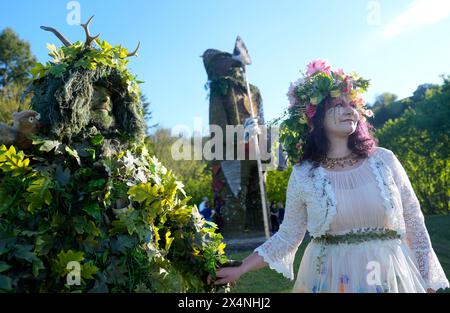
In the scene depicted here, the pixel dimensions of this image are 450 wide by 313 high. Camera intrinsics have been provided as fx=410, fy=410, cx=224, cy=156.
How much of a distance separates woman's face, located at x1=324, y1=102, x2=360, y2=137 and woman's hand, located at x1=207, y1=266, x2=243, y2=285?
0.99m

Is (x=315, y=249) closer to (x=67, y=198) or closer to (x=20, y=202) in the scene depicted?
(x=67, y=198)

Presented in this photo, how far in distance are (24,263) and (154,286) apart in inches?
25.8

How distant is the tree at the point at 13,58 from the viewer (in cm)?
2175

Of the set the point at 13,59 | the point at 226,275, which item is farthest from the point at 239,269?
the point at 13,59

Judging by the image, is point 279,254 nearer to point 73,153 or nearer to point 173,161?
point 73,153

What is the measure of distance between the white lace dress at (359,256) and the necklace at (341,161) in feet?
0.21

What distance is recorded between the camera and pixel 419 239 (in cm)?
221

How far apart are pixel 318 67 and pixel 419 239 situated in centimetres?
122

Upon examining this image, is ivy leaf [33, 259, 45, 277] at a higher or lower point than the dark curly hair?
lower

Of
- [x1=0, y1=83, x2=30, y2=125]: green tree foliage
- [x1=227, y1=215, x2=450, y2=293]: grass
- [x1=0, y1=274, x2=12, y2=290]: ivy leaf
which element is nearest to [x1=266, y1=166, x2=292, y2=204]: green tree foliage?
[x1=227, y1=215, x2=450, y2=293]: grass

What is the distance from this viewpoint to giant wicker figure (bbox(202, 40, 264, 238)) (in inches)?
372

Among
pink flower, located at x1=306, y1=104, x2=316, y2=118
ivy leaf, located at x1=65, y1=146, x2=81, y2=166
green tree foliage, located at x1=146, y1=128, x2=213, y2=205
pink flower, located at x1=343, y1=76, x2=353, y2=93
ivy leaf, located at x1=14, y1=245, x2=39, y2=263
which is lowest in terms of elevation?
ivy leaf, located at x1=14, y1=245, x2=39, y2=263

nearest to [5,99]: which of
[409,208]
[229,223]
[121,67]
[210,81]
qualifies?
[210,81]

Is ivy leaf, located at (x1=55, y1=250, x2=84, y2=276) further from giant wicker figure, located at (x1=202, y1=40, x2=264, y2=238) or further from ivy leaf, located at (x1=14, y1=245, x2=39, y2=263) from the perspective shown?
giant wicker figure, located at (x1=202, y1=40, x2=264, y2=238)
